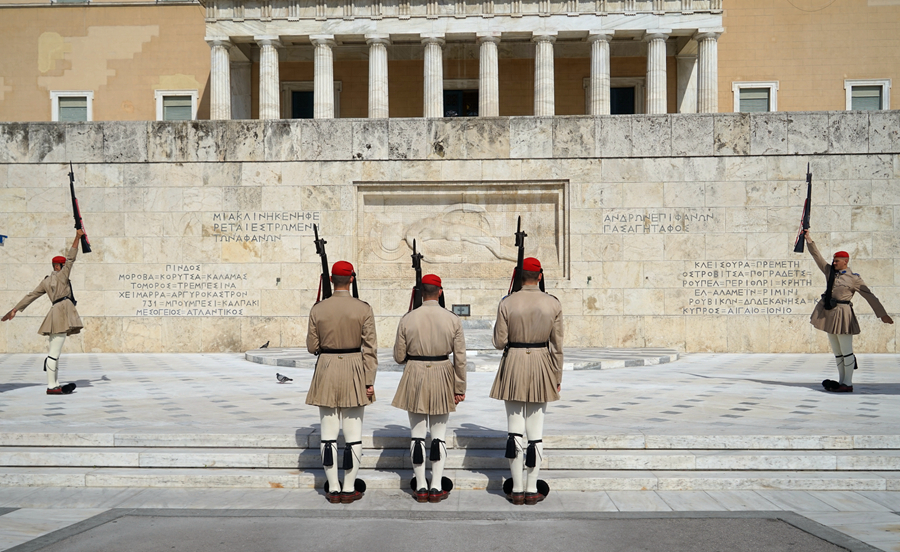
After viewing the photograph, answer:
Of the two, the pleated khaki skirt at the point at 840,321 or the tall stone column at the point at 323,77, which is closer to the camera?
the pleated khaki skirt at the point at 840,321

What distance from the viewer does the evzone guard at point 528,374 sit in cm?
657

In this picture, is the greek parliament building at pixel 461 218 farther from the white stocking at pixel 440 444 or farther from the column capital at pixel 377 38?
the column capital at pixel 377 38

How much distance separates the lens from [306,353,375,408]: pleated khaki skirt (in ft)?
21.7

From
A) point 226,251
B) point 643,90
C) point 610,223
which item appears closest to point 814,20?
point 643,90

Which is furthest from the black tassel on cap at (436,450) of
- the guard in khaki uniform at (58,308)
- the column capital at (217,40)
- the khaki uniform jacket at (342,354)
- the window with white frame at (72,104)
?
the window with white frame at (72,104)

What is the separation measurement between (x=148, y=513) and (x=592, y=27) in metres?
30.8

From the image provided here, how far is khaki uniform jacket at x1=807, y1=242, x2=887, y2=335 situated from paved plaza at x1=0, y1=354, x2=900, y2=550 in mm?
1020

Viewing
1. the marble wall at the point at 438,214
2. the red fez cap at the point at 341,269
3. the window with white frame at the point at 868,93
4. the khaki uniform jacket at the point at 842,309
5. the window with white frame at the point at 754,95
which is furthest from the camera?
the window with white frame at the point at 754,95

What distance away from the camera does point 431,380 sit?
21.8 ft

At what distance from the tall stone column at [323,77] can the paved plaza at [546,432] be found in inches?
817

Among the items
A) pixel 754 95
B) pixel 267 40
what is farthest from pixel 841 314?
pixel 754 95

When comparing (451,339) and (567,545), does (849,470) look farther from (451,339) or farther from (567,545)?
(451,339)

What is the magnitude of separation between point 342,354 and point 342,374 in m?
0.20

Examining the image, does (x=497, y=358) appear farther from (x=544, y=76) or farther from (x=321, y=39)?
(x=321, y=39)
